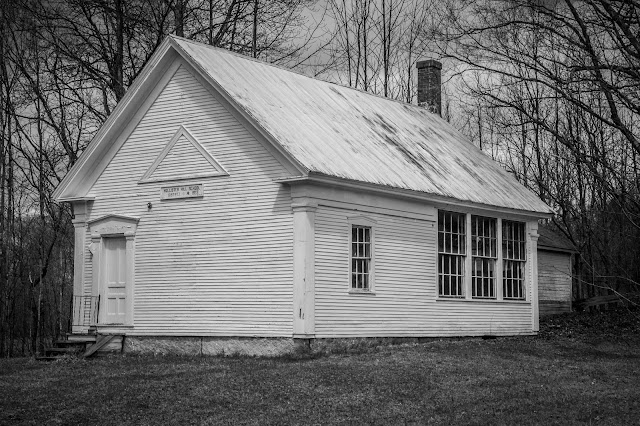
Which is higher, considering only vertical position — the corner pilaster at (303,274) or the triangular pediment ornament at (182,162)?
the triangular pediment ornament at (182,162)

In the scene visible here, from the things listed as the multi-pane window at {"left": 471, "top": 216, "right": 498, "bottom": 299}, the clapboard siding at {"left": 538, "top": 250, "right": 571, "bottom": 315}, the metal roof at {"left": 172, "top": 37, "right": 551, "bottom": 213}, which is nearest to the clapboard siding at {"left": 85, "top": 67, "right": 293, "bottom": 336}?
the metal roof at {"left": 172, "top": 37, "right": 551, "bottom": 213}

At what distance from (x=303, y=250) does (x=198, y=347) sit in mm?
3452

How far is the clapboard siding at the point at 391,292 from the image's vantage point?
68.0ft

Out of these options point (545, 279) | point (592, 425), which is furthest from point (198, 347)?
point (545, 279)

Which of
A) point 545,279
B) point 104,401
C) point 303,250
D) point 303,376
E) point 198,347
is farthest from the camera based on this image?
point 545,279

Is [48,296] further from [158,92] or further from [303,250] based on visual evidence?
[303,250]

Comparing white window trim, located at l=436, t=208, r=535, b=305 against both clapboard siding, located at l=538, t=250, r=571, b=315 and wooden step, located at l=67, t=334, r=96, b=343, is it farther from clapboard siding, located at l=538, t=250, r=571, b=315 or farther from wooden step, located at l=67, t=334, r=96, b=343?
clapboard siding, located at l=538, t=250, r=571, b=315

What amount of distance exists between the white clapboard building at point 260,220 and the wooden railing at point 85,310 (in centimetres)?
4

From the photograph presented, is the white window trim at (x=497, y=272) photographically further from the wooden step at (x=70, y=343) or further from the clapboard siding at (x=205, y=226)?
the wooden step at (x=70, y=343)

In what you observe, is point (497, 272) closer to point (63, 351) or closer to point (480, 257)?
point (480, 257)

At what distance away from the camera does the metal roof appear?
21266 millimetres

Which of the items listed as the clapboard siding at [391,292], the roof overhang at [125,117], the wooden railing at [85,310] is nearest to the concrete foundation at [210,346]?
the clapboard siding at [391,292]

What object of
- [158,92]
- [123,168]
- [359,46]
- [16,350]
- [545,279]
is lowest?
[16,350]

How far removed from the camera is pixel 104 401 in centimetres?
1500
